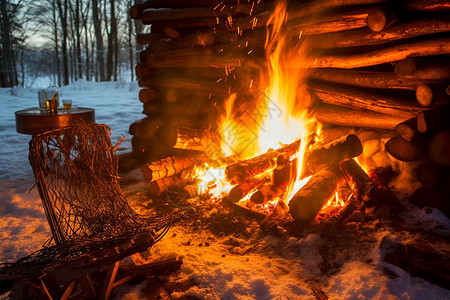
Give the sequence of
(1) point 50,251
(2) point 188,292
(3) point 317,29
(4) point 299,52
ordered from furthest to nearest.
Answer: (4) point 299,52 < (3) point 317,29 < (2) point 188,292 < (1) point 50,251

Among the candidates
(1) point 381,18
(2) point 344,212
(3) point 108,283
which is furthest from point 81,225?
(1) point 381,18

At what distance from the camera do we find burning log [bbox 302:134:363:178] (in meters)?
4.02

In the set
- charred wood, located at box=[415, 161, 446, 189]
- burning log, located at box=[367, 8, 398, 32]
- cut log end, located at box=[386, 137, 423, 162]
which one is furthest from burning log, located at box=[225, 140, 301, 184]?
burning log, located at box=[367, 8, 398, 32]

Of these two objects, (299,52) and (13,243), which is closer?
(13,243)

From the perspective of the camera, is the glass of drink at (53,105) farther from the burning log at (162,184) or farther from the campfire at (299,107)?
the burning log at (162,184)

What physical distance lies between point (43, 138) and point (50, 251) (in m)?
0.80

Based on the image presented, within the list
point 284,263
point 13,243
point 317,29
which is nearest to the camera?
point 284,263

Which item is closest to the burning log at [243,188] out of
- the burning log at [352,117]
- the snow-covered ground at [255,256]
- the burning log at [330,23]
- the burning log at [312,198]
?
the snow-covered ground at [255,256]

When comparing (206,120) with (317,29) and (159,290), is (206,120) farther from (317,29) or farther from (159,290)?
(159,290)

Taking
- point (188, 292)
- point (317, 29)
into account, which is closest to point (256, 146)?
point (317, 29)

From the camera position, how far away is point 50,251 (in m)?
2.29

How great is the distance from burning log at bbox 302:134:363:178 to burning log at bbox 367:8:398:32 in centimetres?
130

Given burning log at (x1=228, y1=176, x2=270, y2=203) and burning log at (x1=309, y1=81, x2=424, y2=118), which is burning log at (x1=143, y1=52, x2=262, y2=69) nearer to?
burning log at (x1=309, y1=81, x2=424, y2=118)

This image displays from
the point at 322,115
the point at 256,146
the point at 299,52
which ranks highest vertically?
the point at 299,52
